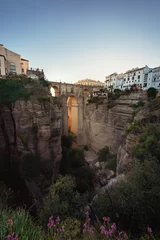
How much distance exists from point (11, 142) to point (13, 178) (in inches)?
119

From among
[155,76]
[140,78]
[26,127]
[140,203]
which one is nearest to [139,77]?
[140,78]

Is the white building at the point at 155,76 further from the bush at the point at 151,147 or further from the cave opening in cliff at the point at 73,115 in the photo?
the bush at the point at 151,147

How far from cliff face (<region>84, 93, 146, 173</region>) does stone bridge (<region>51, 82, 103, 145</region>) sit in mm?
2402

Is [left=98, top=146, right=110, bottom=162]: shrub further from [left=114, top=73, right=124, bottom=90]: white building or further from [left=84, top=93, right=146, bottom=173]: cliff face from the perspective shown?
[left=114, top=73, right=124, bottom=90]: white building

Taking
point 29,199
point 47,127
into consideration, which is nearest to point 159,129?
point 47,127

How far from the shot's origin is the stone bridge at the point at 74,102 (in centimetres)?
2175

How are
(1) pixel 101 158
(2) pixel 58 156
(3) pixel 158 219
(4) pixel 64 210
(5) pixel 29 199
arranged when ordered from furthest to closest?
(1) pixel 101 158, (2) pixel 58 156, (5) pixel 29 199, (4) pixel 64 210, (3) pixel 158 219

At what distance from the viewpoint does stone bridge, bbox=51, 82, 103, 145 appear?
21.8 m

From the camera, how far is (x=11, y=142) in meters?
9.35

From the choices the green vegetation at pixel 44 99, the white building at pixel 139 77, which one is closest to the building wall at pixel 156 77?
the white building at pixel 139 77

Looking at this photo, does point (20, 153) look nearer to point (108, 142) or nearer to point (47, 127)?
point (47, 127)

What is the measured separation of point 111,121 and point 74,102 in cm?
1164

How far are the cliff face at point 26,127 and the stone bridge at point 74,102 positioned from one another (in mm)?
12099

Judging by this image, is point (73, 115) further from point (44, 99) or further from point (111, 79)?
point (111, 79)
